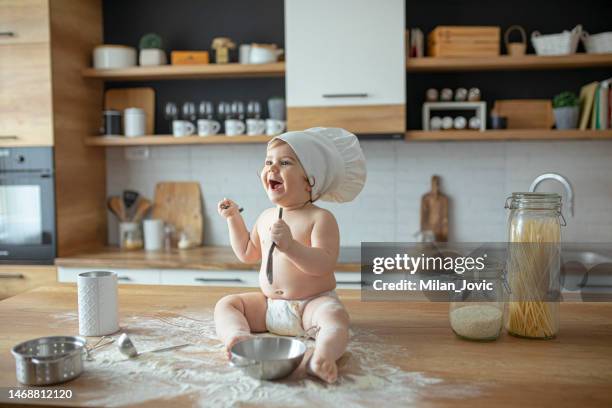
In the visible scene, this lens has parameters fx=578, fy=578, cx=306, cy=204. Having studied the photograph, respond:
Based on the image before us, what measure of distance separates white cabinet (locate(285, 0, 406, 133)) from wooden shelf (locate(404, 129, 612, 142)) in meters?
0.16

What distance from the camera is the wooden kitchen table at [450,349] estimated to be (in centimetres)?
93

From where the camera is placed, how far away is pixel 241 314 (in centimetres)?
127

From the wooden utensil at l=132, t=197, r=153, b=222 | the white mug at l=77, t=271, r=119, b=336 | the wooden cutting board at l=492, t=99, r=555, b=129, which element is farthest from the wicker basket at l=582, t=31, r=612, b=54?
the white mug at l=77, t=271, r=119, b=336

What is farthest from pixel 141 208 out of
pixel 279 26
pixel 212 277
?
pixel 279 26

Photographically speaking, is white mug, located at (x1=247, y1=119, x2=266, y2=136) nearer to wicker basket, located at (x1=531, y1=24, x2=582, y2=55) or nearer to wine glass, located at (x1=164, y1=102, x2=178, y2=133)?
wine glass, located at (x1=164, y1=102, x2=178, y2=133)

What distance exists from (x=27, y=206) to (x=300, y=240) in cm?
231

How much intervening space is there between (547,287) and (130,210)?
2.86 m

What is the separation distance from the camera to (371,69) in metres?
2.96

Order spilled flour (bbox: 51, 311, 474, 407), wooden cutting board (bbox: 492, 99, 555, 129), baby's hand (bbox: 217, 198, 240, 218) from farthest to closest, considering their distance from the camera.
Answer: wooden cutting board (bbox: 492, 99, 555, 129)
baby's hand (bbox: 217, 198, 240, 218)
spilled flour (bbox: 51, 311, 474, 407)

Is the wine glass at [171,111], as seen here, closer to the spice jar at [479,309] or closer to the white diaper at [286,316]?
the white diaper at [286,316]

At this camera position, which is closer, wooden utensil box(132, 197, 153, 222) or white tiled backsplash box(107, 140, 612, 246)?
white tiled backsplash box(107, 140, 612, 246)

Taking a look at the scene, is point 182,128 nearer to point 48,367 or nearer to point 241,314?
point 241,314

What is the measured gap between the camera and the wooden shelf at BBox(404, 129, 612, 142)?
114 inches

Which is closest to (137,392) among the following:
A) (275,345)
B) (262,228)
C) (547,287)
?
(275,345)
